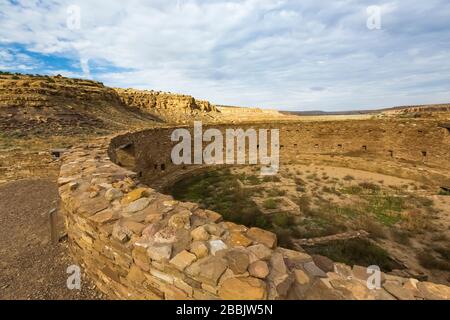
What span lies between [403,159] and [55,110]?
20982 mm

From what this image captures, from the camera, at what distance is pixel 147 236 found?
2754mm

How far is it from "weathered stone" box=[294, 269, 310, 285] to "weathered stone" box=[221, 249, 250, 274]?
16.2 inches

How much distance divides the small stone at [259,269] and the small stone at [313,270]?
1.28 feet

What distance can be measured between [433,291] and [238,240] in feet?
5.54

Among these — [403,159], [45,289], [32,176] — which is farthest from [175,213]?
[403,159]

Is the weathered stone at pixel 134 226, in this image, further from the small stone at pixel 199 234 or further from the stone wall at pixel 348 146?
the stone wall at pixel 348 146

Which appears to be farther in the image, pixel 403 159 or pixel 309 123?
pixel 309 123

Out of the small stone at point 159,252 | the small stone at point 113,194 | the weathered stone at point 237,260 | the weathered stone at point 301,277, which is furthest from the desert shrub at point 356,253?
the small stone at point 159,252

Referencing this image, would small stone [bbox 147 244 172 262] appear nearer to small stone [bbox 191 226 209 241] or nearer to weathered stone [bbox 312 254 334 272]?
small stone [bbox 191 226 209 241]

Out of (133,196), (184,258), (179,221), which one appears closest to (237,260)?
(184,258)

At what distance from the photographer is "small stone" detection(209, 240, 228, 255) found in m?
2.51

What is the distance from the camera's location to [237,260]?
2.30 meters

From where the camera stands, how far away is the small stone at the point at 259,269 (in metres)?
2.17
